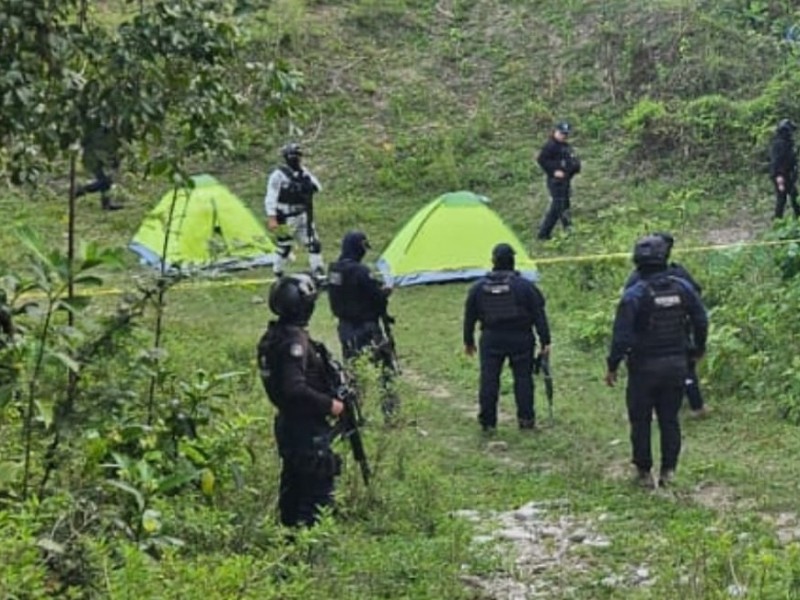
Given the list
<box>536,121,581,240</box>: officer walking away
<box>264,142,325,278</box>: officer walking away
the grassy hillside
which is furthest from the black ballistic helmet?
<box>536,121,581,240</box>: officer walking away

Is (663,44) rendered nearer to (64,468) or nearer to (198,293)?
(198,293)

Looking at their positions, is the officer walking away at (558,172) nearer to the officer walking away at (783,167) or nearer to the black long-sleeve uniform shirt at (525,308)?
the officer walking away at (783,167)

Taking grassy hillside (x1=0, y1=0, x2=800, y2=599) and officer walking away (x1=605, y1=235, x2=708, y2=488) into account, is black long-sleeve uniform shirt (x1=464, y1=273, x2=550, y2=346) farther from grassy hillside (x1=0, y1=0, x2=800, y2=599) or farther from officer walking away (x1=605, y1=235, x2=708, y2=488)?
officer walking away (x1=605, y1=235, x2=708, y2=488)

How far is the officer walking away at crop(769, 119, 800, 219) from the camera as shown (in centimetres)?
1786

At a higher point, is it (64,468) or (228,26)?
(228,26)

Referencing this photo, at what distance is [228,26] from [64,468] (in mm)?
2123

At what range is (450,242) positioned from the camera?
16906 millimetres

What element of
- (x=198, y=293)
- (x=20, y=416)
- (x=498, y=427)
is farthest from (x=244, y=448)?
(x=198, y=293)

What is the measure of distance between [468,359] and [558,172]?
5.42 metres

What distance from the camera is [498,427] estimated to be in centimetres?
1194

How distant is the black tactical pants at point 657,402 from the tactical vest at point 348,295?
2368 millimetres

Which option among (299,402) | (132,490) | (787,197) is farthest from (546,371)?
(787,197)

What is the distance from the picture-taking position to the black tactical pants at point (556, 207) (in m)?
18.9

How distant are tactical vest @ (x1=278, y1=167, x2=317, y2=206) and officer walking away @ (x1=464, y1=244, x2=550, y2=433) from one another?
508 centimetres
